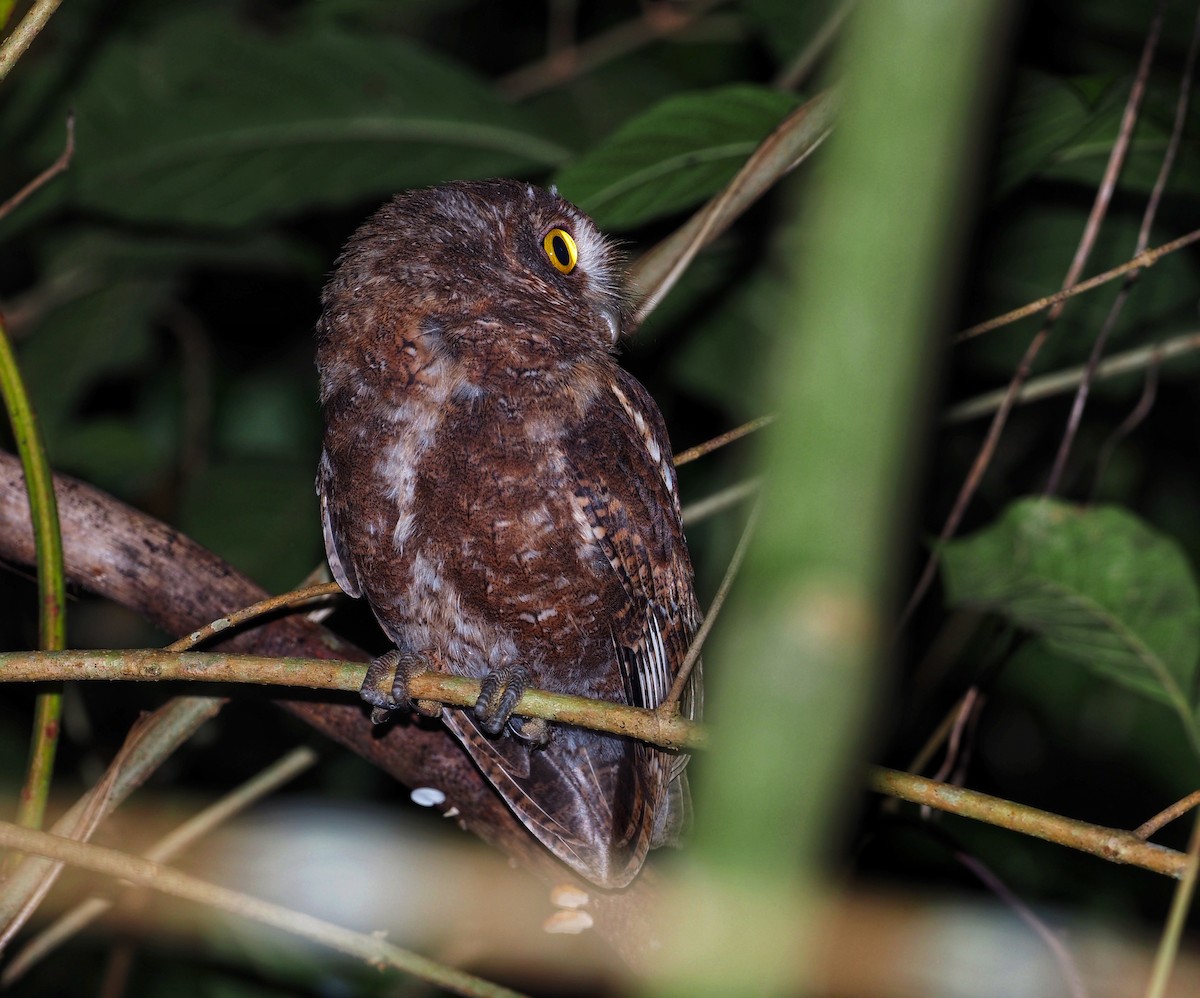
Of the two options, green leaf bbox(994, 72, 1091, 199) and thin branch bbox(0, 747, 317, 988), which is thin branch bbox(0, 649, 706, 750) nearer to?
thin branch bbox(0, 747, 317, 988)

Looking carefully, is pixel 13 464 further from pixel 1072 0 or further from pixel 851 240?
pixel 1072 0

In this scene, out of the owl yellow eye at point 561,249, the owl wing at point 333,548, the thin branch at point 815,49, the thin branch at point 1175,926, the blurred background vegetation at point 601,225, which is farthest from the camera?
the blurred background vegetation at point 601,225

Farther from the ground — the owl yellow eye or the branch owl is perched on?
the owl yellow eye

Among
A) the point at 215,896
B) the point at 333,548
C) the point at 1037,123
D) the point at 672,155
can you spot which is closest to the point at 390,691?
the point at 333,548

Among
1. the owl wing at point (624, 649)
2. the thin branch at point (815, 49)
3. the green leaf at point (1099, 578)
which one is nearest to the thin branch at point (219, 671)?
the owl wing at point (624, 649)

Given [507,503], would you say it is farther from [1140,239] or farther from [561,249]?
[1140,239]

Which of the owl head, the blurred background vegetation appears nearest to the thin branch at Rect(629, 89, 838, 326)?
the owl head

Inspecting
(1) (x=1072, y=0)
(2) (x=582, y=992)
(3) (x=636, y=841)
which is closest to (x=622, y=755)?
(3) (x=636, y=841)

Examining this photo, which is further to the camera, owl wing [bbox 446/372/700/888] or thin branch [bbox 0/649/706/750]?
owl wing [bbox 446/372/700/888]

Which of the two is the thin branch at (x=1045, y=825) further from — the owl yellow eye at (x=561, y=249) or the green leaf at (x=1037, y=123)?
the green leaf at (x=1037, y=123)
